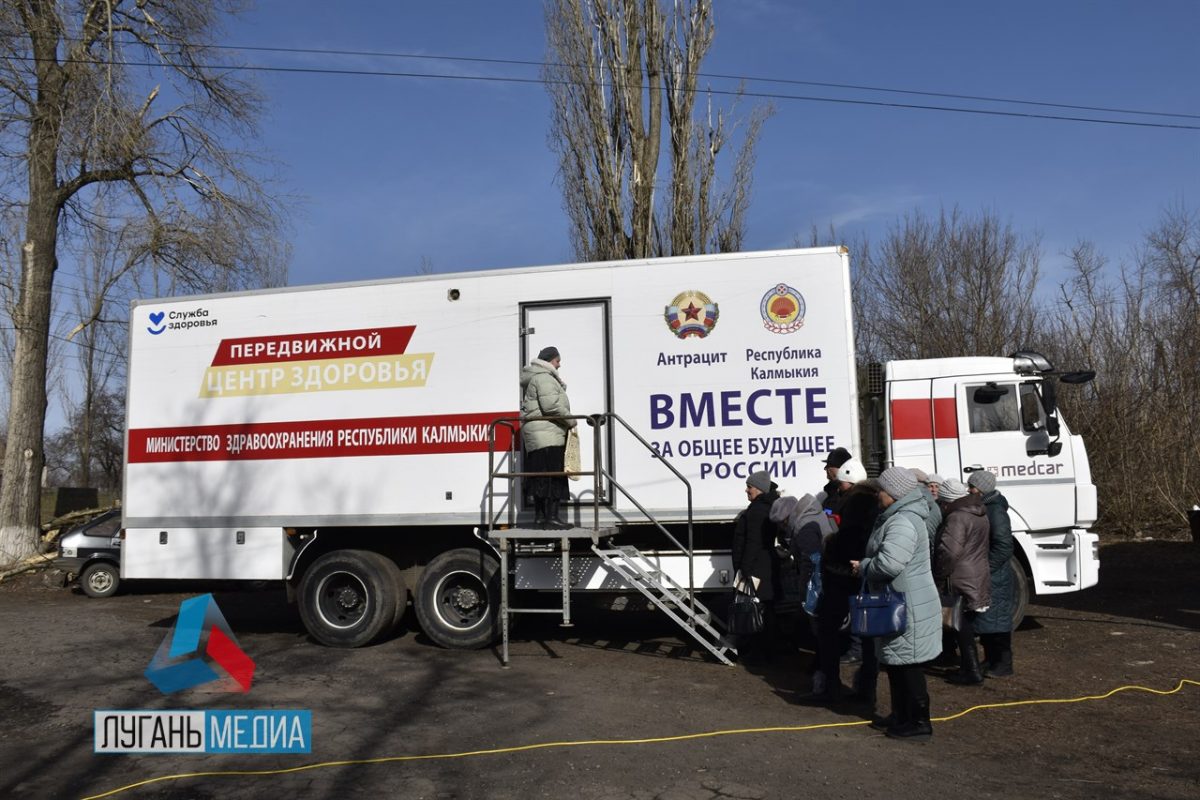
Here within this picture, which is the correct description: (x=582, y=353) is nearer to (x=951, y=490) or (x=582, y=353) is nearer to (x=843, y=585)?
(x=843, y=585)

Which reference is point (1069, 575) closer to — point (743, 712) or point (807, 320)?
point (807, 320)

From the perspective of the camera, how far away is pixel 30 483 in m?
17.7

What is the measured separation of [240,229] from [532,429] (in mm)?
12344

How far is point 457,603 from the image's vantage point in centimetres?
973

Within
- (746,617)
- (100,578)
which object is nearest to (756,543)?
(746,617)

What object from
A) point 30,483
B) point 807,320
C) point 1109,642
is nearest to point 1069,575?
point 1109,642

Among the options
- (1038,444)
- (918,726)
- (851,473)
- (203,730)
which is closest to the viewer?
(918,726)

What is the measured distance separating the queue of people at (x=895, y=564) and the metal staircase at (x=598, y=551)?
0.62m

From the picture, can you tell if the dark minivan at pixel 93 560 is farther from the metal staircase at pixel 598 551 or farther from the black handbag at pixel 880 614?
the black handbag at pixel 880 614

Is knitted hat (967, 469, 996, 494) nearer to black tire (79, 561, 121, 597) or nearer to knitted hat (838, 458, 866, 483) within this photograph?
knitted hat (838, 458, 866, 483)

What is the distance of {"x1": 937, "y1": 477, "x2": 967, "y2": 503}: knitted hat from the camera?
7887 millimetres

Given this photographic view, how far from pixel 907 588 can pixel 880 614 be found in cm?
24

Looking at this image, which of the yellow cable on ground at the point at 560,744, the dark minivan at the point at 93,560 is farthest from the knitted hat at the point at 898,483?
the dark minivan at the point at 93,560

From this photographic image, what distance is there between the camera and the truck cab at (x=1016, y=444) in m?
9.51
